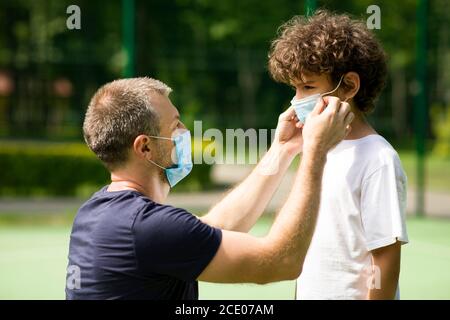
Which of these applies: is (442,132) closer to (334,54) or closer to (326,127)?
(334,54)

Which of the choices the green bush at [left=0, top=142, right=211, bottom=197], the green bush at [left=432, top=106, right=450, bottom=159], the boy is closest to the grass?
the green bush at [left=432, top=106, right=450, bottom=159]

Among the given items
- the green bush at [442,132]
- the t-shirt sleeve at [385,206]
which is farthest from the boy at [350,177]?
the green bush at [442,132]

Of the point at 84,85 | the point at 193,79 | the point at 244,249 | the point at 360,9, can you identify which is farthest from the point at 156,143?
the point at 84,85

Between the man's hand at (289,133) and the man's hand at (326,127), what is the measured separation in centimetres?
55

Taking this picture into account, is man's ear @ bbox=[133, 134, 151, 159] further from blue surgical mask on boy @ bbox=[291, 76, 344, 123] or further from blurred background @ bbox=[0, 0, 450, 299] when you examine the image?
blurred background @ bbox=[0, 0, 450, 299]

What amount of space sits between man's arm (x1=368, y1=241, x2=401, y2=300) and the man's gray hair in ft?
2.64

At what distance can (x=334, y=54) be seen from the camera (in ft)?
8.39

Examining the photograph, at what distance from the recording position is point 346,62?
8.51 feet

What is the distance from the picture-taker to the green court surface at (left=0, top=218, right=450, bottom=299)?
6251 millimetres

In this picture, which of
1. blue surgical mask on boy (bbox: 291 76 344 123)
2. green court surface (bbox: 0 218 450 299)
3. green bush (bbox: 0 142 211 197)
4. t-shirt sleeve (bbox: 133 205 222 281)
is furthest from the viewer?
green bush (bbox: 0 142 211 197)

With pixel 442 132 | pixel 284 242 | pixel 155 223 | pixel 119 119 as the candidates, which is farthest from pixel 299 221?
pixel 442 132

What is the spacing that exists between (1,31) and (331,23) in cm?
2621

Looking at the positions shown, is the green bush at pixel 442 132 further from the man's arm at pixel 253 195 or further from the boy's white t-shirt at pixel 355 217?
the boy's white t-shirt at pixel 355 217

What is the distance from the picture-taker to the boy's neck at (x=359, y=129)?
2.59 metres
